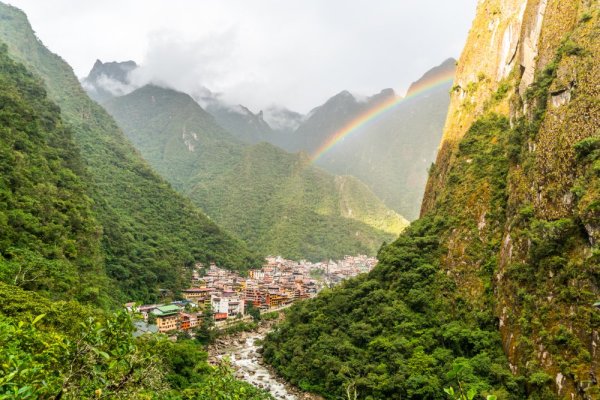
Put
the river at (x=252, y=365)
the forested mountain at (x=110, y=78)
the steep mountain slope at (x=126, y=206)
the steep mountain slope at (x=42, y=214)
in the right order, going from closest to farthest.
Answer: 1. the steep mountain slope at (x=42, y=214)
2. the river at (x=252, y=365)
3. the steep mountain slope at (x=126, y=206)
4. the forested mountain at (x=110, y=78)

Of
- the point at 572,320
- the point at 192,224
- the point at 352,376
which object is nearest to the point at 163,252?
the point at 192,224

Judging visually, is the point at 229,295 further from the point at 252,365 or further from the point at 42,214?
the point at 42,214

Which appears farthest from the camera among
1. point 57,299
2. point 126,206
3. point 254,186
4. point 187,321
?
point 254,186

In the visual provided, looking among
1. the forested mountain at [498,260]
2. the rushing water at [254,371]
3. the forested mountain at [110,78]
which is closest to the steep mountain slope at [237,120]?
the forested mountain at [110,78]

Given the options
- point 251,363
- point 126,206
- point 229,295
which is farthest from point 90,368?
point 126,206

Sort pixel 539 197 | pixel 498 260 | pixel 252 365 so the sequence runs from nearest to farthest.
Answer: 1. pixel 539 197
2. pixel 498 260
3. pixel 252 365

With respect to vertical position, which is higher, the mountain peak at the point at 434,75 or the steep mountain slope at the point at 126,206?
the mountain peak at the point at 434,75

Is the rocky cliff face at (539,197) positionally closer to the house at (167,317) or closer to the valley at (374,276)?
the valley at (374,276)
